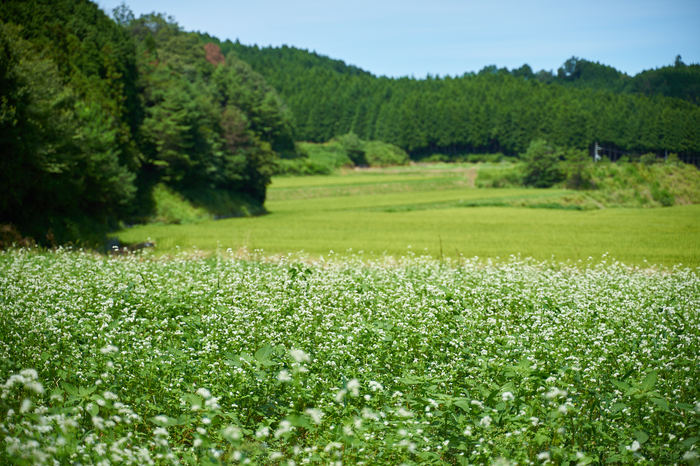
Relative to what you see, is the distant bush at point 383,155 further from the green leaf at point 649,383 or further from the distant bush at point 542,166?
the green leaf at point 649,383

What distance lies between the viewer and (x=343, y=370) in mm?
7258

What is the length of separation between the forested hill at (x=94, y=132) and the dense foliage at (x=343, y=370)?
13.9 meters

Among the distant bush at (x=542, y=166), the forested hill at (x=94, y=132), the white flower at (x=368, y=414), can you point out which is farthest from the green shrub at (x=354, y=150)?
the white flower at (x=368, y=414)

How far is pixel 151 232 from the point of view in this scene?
3453 cm

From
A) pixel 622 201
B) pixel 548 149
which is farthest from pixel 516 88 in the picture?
pixel 622 201

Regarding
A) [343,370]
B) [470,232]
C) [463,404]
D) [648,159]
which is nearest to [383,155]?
[470,232]

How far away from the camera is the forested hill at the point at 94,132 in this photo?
24172 mm

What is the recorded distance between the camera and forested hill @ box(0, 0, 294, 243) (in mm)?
24172

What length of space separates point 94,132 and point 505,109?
11518 cm

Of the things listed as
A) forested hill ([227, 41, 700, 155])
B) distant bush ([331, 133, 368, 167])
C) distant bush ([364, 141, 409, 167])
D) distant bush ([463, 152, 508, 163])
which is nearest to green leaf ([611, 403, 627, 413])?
forested hill ([227, 41, 700, 155])

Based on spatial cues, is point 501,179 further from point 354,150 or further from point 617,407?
point 617,407

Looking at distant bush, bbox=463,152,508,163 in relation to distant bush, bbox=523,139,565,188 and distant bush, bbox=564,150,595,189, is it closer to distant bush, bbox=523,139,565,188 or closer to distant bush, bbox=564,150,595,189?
distant bush, bbox=523,139,565,188

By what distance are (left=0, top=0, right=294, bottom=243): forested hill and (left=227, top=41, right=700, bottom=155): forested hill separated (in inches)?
1160

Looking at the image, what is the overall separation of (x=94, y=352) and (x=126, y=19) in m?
92.9
